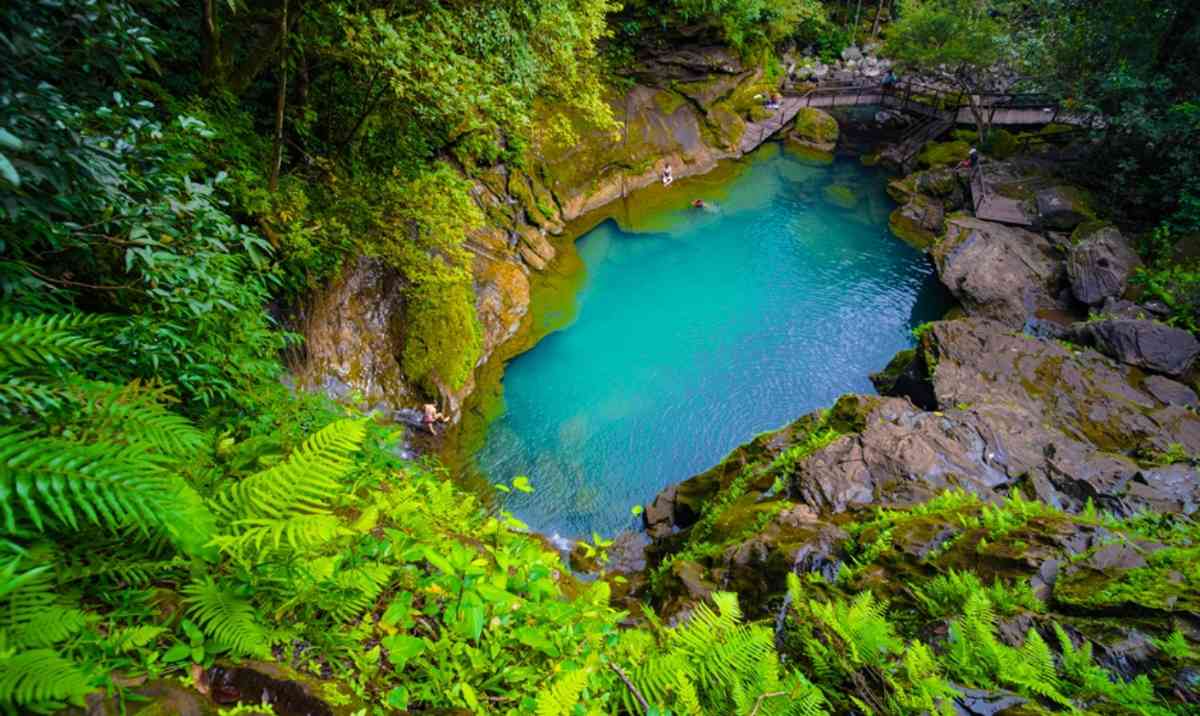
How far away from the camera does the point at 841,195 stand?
22.8m

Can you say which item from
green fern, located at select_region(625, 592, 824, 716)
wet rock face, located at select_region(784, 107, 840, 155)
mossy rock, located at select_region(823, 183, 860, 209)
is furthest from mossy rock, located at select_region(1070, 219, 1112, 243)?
green fern, located at select_region(625, 592, 824, 716)

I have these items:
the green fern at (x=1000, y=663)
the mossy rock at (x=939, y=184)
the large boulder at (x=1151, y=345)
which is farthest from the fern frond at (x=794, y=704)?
the mossy rock at (x=939, y=184)

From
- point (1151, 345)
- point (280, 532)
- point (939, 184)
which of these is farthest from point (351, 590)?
point (939, 184)

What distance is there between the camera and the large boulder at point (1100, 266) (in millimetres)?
14367

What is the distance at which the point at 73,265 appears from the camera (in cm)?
334

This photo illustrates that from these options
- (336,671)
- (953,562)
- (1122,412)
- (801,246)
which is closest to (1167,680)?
(953,562)

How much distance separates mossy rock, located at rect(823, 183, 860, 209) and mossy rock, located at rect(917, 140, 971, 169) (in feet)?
11.5

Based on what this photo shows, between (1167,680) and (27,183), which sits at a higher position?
(27,183)

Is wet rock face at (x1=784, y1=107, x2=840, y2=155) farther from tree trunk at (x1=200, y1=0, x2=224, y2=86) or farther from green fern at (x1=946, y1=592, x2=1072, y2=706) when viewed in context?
green fern at (x1=946, y1=592, x2=1072, y2=706)

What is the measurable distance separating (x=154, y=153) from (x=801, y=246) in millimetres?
19027

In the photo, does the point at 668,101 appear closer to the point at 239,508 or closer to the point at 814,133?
the point at 814,133

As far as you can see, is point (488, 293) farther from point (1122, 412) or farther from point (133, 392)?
point (1122, 412)

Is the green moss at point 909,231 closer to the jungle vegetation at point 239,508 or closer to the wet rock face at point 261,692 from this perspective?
the jungle vegetation at point 239,508

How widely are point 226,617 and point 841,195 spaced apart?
24.9m
